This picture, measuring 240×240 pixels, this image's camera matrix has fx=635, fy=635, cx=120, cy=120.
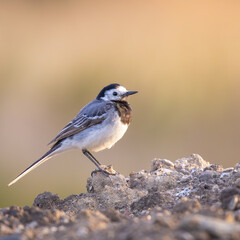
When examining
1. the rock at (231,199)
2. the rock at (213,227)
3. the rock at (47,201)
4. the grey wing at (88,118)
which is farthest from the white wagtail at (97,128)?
the rock at (213,227)

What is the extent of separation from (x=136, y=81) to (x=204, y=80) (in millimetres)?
1525

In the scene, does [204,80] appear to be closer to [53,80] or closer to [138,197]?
[53,80]

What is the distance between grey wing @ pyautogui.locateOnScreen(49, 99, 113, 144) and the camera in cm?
909

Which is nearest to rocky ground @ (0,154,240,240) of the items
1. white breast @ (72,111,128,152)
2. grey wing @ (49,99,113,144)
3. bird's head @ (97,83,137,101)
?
white breast @ (72,111,128,152)

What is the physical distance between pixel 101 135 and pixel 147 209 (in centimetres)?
279

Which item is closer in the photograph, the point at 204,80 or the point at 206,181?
the point at 206,181

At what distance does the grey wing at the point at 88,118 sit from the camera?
9.09 metres

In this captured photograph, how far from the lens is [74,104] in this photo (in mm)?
14312

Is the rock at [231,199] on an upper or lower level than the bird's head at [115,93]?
lower

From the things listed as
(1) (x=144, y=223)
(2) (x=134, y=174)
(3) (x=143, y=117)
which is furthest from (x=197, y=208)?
(3) (x=143, y=117)

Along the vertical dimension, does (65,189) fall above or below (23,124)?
below

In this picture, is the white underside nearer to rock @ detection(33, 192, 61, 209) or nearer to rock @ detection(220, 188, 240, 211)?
rock @ detection(33, 192, 61, 209)

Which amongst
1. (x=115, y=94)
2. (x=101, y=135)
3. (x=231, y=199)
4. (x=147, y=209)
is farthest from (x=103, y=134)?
(x=231, y=199)

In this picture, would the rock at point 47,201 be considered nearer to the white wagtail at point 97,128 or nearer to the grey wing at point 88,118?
the white wagtail at point 97,128
